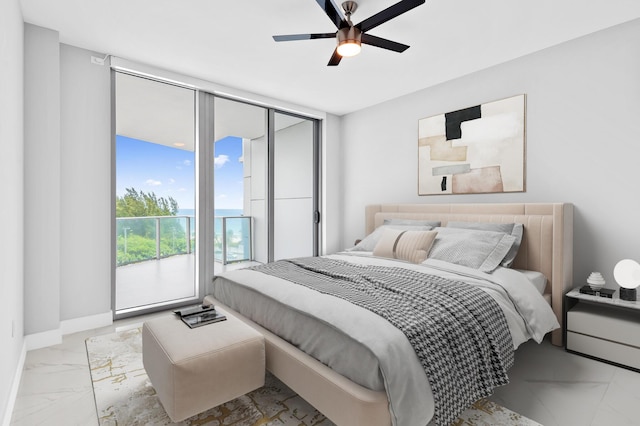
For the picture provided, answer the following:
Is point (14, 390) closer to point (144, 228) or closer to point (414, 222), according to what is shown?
point (144, 228)

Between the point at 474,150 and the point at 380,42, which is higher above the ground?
the point at 380,42

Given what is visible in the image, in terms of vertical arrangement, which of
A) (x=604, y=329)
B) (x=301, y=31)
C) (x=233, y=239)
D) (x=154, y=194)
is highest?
(x=301, y=31)

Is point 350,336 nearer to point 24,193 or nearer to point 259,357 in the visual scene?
point 259,357

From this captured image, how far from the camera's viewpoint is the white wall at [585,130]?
2625mm

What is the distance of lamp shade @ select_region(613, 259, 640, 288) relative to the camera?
2350 mm

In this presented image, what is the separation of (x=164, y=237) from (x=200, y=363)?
2917 mm

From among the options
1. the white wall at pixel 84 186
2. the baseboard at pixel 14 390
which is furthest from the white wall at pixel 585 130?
the baseboard at pixel 14 390

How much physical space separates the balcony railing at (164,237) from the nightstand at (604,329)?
362 centimetres

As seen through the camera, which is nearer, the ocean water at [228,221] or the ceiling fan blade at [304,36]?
the ceiling fan blade at [304,36]

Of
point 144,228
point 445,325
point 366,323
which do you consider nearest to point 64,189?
point 144,228

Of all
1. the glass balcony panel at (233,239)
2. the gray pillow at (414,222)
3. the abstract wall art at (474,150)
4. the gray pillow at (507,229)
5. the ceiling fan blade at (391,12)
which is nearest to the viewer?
the ceiling fan blade at (391,12)

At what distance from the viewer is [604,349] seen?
7.87 feet

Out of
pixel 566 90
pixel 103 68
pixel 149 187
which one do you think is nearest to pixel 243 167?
pixel 149 187

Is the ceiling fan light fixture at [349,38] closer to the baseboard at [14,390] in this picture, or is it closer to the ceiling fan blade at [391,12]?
the ceiling fan blade at [391,12]
